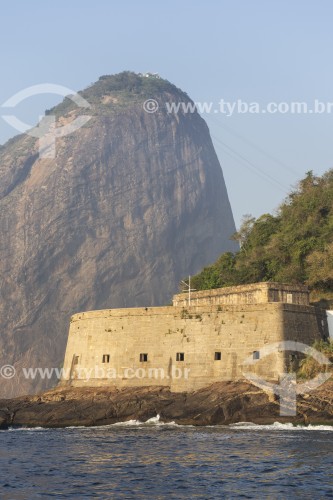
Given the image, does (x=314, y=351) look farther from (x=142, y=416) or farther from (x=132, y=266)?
(x=132, y=266)

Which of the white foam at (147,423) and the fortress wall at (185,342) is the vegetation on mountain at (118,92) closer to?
the fortress wall at (185,342)

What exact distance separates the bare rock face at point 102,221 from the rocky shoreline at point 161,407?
233ft

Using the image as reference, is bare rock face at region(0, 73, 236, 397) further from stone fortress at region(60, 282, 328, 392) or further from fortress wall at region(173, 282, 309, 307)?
fortress wall at region(173, 282, 309, 307)

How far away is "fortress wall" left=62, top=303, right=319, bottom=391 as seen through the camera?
47094 mm

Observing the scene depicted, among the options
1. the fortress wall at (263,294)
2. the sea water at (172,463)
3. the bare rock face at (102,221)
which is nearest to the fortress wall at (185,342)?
the fortress wall at (263,294)

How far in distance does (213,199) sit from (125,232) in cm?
2258

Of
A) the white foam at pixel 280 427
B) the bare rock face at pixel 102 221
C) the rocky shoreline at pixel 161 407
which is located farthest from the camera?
the bare rock face at pixel 102 221

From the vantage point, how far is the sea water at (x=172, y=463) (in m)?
26.0

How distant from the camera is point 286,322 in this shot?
156 ft

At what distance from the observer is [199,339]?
48281mm

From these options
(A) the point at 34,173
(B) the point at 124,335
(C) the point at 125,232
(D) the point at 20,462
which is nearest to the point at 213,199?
(C) the point at 125,232

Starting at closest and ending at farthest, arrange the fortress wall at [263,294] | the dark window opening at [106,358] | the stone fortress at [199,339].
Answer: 1. the stone fortress at [199,339]
2. the fortress wall at [263,294]
3. the dark window opening at [106,358]

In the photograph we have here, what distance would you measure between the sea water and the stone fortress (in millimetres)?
5734

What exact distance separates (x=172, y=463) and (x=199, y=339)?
58.1 ft
